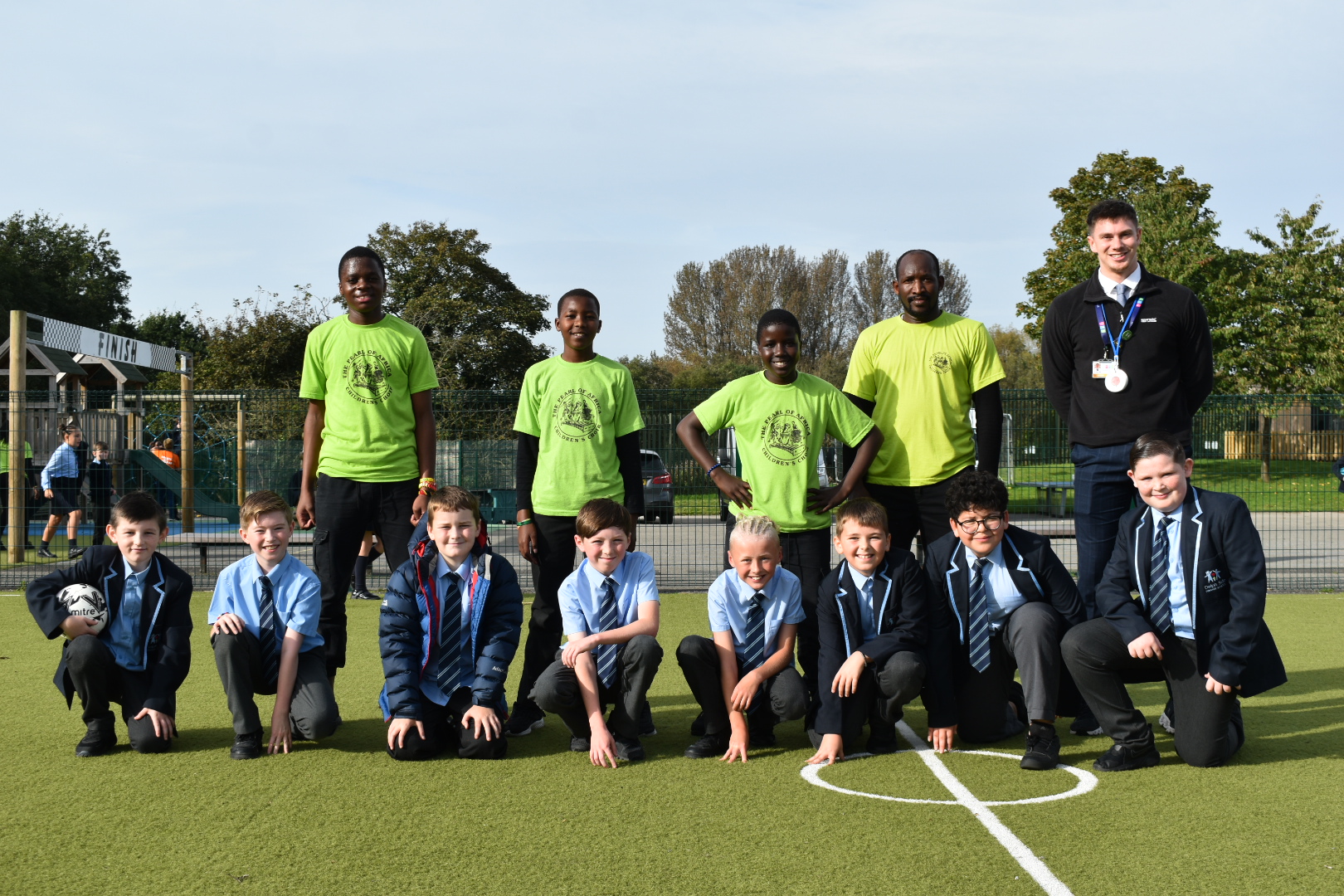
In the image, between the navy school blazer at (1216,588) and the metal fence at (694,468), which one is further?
the metal fence at (694,468)

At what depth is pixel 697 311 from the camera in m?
57.5

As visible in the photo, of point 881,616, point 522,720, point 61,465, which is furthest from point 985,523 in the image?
point 61,465

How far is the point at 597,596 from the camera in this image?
4426mm

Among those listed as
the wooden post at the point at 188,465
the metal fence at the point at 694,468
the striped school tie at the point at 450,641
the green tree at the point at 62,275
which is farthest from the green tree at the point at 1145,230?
the green tree at the point at 62,275

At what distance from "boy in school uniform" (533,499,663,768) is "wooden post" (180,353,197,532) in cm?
725

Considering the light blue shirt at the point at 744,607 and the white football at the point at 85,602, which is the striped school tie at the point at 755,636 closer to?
the light blue shirt at the point at 744,607

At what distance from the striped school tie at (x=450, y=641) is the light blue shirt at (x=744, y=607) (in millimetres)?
1014

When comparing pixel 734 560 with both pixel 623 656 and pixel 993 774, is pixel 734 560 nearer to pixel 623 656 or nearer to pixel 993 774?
pixel 623 656

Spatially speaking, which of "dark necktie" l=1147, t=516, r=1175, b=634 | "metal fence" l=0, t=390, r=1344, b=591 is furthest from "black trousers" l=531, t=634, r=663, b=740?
"metal fence" l=0, t=390, r=1344, b=591

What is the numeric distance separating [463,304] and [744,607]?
29.9 metres

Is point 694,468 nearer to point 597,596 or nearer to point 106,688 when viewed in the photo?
point 597,596

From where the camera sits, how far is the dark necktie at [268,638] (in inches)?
175

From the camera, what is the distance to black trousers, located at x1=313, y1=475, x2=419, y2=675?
4938mm

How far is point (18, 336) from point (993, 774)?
12.1 metres
